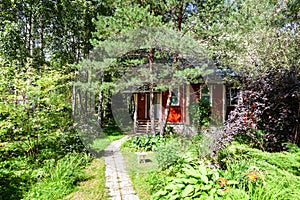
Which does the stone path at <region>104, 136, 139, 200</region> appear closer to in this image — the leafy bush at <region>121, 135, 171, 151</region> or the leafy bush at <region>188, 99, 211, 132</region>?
the leafy bush at <region>121, 135, 171, 151</region>

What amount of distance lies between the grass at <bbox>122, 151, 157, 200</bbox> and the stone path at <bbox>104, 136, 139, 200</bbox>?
117 millimetres

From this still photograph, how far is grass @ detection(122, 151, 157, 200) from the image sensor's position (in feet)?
13.8

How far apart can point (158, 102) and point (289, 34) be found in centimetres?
822

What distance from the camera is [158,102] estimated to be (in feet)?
46.7

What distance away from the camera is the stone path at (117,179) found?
408cm

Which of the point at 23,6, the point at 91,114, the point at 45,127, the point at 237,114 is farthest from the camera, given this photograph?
the point at 91,114

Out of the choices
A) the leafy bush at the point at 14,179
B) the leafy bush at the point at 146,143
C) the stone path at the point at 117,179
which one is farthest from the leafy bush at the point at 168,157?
the leafy bush at the point at 146,143

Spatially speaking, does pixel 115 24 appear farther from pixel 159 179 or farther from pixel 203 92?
pixel 203 92

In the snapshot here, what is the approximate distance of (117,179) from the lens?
498 centimetres

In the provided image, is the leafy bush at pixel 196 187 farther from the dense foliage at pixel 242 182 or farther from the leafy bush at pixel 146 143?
the leafy bush at pixel 146 143

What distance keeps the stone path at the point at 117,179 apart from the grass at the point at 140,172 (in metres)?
Answer: 0.12

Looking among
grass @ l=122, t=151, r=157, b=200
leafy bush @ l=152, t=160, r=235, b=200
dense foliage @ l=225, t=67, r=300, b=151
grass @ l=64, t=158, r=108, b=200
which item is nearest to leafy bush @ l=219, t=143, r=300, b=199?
leafy bush @ l=152, t=160, r=235, b=200

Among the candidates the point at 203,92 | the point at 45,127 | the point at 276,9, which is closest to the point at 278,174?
the point at 45,127

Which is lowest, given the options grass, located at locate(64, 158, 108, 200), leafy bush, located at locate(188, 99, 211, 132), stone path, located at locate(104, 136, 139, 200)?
stone path, located at locate(104, 136, 139, 200)
